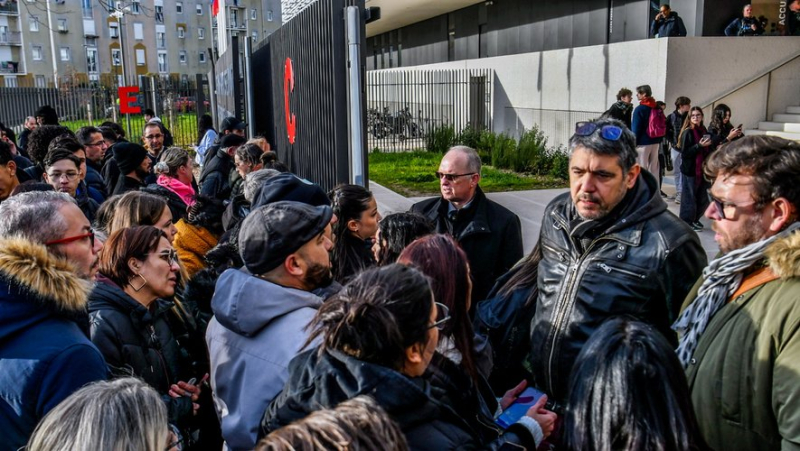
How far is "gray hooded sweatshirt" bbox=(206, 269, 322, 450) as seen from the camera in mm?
2344

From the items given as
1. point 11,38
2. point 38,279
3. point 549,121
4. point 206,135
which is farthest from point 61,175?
point 11,38

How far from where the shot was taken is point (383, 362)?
1.80 m

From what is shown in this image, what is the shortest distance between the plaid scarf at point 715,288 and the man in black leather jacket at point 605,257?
21cm

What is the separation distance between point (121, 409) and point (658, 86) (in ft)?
47.0

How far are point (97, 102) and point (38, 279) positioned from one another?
23.0 m

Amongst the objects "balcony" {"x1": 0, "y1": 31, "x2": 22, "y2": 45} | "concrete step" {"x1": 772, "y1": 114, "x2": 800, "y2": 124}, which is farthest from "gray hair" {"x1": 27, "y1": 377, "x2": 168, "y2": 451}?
"balcony" {"x1": 0, "y1": 31, "x2": 22, "y2": 45}

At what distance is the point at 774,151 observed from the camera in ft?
7.82

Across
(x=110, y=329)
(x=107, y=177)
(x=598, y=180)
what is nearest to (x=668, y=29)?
(x=107, y=177)

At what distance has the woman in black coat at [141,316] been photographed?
2.83 m

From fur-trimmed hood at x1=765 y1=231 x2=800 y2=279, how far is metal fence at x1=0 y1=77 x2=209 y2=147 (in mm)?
18530

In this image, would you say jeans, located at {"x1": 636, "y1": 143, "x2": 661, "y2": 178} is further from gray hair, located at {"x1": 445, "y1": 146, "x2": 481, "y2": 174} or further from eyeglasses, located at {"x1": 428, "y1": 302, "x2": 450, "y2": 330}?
eyeglasses, located at {"x1": 428, "y1": 302, "x2": 450, "y2": 330}

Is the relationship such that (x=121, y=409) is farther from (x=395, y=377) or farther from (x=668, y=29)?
(x=668, y=29)

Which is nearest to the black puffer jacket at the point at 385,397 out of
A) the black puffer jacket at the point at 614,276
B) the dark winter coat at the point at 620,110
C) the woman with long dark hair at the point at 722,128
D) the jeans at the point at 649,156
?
the black puffer jacket at the point at 614,276

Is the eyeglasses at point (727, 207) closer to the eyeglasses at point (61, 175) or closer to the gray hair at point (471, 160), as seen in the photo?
the gray hair at point (471, 160)
